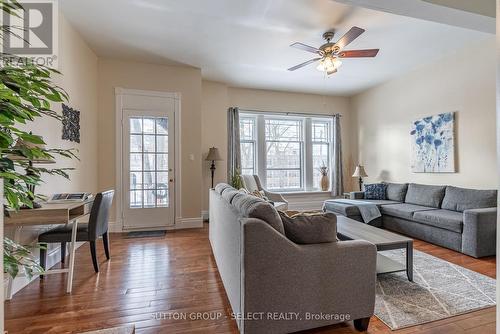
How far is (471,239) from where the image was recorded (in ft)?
9.54

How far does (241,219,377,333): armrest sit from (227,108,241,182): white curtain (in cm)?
380

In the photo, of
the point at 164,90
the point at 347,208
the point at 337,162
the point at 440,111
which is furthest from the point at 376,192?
the point at 164,90

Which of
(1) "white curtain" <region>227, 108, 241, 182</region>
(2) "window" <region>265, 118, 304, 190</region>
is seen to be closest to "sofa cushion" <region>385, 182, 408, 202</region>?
(2) "window" <region>265, 118, 304, 190</region>

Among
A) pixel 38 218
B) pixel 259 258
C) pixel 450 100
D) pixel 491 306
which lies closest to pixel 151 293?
pixel 38 218

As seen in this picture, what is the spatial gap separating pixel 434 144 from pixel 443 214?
1404mm

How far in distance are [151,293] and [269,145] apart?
426 centimetres

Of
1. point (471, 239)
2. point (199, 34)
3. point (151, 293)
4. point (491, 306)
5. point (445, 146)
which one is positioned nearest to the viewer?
point (491, 306)

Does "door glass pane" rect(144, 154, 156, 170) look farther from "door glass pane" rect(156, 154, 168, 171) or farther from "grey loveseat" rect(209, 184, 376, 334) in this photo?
"grey loveseat" rect(209, 184, 376, 334)

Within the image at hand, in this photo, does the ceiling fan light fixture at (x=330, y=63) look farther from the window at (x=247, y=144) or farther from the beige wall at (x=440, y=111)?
the window at (x=247, y=144)

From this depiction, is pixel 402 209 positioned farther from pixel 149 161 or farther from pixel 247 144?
pixel 149 161

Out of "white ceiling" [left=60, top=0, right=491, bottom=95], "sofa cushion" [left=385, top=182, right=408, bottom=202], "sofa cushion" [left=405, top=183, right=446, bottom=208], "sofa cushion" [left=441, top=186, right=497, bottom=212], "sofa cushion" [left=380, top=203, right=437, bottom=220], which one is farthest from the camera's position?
"sofa cushion" [left=385, top=182, right=408, bottom=202]

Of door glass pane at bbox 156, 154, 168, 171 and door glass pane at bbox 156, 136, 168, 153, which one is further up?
door glass pane at bbox 156, 136, 168, 153

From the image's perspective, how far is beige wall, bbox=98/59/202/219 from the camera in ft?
13.5

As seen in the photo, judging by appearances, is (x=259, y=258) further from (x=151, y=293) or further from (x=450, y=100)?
(x=450, y=100)
